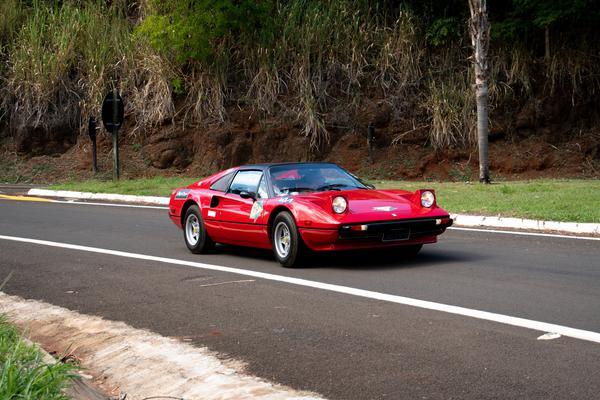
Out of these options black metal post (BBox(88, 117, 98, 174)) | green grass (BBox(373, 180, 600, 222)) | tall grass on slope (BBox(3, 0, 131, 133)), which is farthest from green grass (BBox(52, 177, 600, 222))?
tall grass on slope (BBox(3, 0, 131, 133))

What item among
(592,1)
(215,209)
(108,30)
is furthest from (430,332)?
(108,30)

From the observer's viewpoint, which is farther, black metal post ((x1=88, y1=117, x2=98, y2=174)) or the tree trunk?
black metal post ((x1=88, y1=117, x2=98, y2=174))

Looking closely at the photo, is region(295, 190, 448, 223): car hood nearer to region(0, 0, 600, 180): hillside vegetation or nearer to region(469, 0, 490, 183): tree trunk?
region(469, 0, 490, 183): tree trunk

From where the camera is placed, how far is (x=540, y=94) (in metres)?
28.2

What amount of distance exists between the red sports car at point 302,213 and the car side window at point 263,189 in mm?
14

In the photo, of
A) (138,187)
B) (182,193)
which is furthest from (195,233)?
(138,187)

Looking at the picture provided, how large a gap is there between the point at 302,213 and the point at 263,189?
3.59 feet

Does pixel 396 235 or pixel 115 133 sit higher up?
pixel 115 133

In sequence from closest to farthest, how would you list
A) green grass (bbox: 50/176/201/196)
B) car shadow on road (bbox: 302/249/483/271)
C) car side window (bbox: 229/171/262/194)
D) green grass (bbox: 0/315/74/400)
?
green grass (bbox: 0/315/74/400), car shadow on road (bbox: 302/249/483/271), car side window (bbox: 229/171/262/194), green grass (bbox: 50/176/201/196)

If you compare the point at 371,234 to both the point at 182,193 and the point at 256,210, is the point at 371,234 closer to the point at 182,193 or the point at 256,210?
the point at 256,210

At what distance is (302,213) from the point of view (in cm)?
994

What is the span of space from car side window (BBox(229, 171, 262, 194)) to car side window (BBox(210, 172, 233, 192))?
119 millimetres

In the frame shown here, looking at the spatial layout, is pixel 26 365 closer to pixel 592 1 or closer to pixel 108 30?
pixel 592 1

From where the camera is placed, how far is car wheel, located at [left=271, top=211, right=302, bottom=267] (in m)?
10.0
